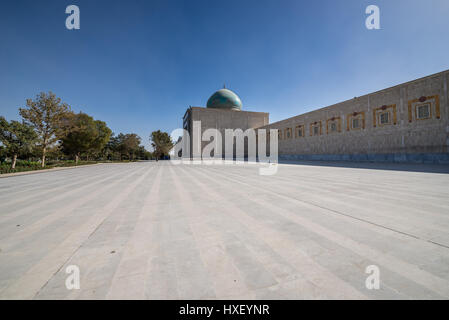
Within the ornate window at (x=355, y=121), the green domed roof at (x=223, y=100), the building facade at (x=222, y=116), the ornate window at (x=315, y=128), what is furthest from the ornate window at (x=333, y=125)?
the green domed roof at (x=223, y=100)

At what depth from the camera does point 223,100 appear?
5447 cm

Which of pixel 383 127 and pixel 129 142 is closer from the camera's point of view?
pixel 383 127

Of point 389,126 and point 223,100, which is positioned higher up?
point 223,100

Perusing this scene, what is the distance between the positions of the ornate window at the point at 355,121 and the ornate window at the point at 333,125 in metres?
1.34

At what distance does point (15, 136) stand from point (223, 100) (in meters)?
43.9

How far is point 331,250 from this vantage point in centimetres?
259

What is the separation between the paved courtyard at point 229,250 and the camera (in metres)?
1.88

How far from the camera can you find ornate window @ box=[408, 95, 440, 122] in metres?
17.5

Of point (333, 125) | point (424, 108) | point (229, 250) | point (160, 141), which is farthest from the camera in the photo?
point (160, 141)

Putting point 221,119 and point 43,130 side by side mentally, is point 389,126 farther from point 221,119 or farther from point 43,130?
point 43,130

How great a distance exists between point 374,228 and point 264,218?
76.9 inches

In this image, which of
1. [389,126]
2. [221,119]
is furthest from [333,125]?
[221,119]

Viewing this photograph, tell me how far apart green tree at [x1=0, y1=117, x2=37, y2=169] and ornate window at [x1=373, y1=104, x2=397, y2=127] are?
1656 inches
